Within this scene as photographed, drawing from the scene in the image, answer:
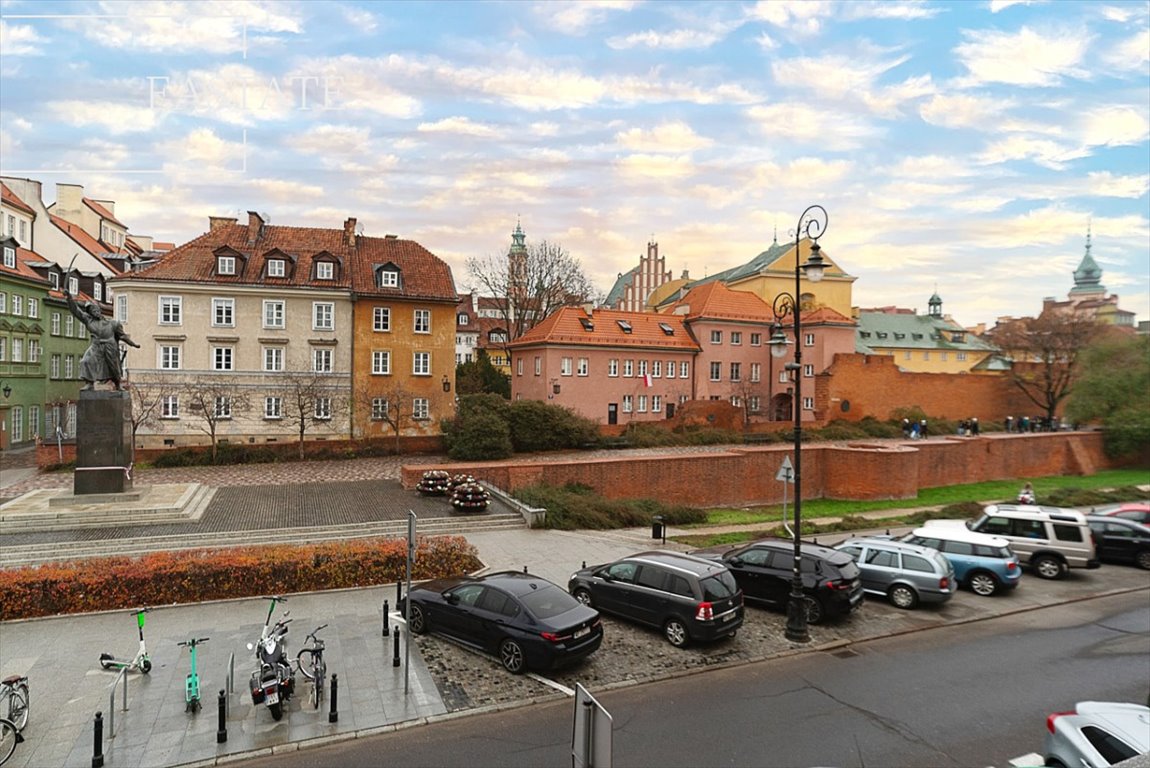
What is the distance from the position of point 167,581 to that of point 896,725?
13359 mm

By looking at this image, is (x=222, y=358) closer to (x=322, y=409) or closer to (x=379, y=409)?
(x=322, y=409)

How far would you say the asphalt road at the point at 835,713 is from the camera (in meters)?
7.47

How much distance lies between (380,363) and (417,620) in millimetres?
25971

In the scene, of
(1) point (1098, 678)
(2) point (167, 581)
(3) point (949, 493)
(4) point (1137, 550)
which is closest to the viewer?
(1) point (1098, 678)

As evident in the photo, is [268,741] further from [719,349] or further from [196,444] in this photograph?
[719,349]

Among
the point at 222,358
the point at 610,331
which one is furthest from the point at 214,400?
the point at 610,331

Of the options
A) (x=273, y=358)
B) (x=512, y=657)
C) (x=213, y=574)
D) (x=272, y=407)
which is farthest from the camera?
(x=273, y=358)

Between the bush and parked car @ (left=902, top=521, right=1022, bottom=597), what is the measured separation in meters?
11.7

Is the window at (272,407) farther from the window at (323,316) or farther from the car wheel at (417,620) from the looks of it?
the car wheel at (417,620)

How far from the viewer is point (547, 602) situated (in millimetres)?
9992

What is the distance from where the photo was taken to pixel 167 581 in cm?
1252

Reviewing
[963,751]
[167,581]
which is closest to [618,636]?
[963,751]

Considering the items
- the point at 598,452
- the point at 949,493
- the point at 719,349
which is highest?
the point at 719,349

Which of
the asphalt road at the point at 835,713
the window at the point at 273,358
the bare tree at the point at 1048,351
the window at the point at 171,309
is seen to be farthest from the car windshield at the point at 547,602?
the bare tree at the point at 1048,351
